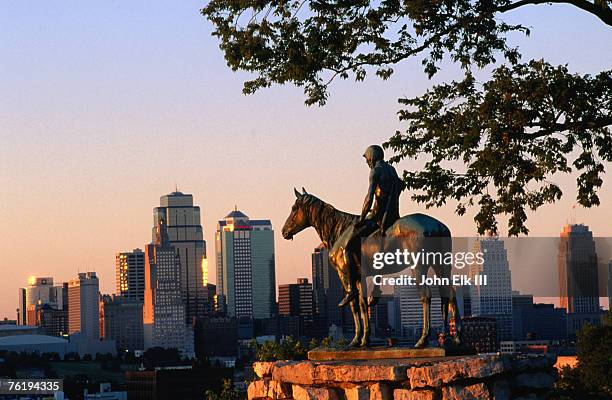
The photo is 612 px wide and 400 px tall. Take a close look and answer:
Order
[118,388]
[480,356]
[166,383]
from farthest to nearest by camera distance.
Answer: [118,388]
[166,383]
[480,356]

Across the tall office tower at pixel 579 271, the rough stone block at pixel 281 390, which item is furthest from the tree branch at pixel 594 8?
the rough stone block at pixel 281 390

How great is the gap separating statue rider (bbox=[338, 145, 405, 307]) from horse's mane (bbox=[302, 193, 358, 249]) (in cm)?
44

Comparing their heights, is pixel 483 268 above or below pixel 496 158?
below

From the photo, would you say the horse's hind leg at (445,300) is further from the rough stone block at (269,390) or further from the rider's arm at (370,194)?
the rough stone block at (269,390)

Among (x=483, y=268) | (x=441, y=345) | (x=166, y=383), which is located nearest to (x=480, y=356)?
(x=441, y=345)

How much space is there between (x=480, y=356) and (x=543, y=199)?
5.28m

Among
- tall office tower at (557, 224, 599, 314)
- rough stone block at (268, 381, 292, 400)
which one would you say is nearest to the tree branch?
tall office tower at (557, 224, 599, 314)

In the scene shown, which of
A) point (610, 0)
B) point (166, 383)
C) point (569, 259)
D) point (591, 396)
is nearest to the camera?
point (610, 0)

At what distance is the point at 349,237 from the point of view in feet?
49.3

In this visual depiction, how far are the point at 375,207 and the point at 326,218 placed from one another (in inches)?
38.0

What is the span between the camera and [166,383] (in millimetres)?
151125

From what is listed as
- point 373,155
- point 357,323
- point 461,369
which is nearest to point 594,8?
point 373,155

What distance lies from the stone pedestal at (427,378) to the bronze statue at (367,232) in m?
0.66

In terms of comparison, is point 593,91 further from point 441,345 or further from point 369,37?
point 441,345
